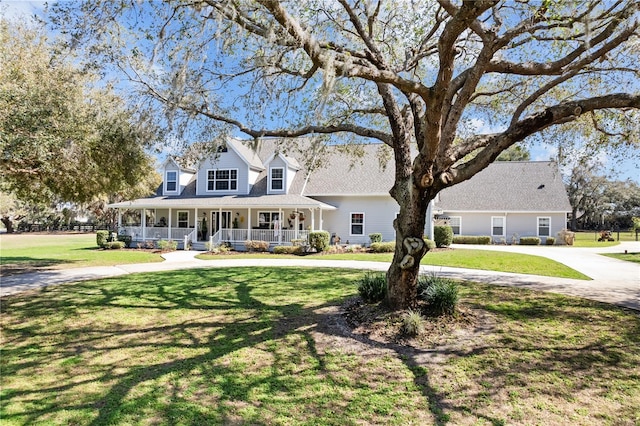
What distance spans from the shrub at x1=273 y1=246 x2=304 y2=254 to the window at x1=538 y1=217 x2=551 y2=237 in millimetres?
19187

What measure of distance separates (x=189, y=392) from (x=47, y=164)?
8.72 metres

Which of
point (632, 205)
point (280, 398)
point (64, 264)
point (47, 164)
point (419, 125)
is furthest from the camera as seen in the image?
point (632, 205)

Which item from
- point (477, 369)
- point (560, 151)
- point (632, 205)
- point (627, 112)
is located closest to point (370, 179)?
point (560, 151)

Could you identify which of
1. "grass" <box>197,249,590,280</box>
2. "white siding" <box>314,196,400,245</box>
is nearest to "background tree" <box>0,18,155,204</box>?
"grass" <box>197,249,590,280</box>

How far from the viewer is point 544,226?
28.2 metres

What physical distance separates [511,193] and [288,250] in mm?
19408

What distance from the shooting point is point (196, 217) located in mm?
23406

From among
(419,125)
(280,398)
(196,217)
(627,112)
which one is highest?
(627,112)

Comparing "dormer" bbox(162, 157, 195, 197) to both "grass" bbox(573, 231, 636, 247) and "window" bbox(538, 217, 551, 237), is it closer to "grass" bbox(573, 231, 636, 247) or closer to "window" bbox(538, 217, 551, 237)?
"window" bbox(538, 217, 551, 237)

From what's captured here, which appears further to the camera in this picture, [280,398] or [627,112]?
[627,112]

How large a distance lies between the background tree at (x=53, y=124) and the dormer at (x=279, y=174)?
11.0 meters

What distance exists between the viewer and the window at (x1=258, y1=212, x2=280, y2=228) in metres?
23.8

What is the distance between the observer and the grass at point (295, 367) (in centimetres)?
395

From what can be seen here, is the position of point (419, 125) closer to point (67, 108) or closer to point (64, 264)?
point (67, 108)
